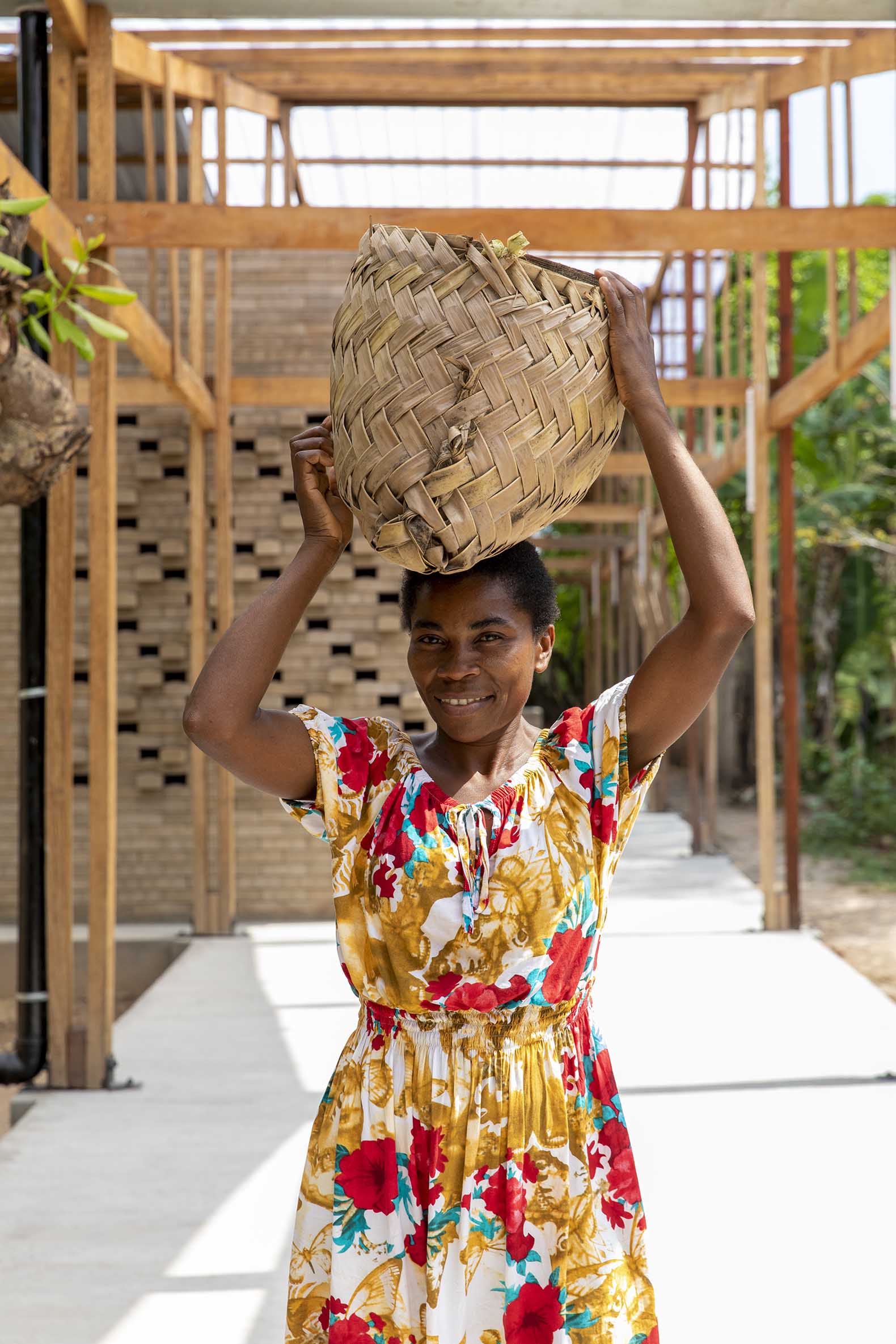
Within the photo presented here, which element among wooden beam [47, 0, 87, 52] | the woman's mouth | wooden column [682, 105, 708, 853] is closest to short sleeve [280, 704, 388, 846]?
the woman's mouth

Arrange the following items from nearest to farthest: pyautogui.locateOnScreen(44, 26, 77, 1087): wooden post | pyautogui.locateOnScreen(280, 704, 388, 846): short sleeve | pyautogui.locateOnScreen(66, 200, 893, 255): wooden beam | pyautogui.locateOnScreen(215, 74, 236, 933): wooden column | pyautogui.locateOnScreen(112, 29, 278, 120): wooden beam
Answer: pyautogui.locateOnScreen(280, 704, 388, 846): short sleeve
pyautogui.locateOnScreen(66, 200, 893, 255): wooden beam
pyautogui.locateOnScreen(44, 26, 77, 1087): wooden post
pyautogui.locateOnScreen(112, 29, 278, 120): wooden beam
pyautogui.locateOnScreen(215, 74, 236, 933): wooden column

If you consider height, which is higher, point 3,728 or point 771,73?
point 771,73

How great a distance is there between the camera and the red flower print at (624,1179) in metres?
1.49

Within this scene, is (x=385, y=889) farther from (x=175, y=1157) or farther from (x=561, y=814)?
(x=175, y=1157)

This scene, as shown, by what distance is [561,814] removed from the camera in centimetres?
153

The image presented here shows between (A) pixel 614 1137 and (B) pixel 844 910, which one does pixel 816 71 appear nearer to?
(A) pixel 614 1137

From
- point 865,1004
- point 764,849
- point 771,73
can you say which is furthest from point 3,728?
point 771,73

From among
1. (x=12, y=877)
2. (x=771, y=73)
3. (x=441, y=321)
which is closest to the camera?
(x=441, y=321)

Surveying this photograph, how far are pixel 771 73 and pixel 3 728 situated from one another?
5.54 metres

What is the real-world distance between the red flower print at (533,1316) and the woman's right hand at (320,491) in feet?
2.90

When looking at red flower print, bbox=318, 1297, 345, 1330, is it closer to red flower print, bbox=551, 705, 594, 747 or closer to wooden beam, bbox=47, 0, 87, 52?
red flower print, bbox=551, 705, 594, 747

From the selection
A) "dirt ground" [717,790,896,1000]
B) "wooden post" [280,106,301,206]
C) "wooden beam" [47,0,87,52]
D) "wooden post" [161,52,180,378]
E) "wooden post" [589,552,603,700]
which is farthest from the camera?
"wooden post" [589,552,603,700]

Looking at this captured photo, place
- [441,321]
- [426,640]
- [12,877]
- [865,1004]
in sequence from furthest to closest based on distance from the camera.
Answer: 1. [12,877]
2. [865,1004]
3. [426,640]
4. [441,321]

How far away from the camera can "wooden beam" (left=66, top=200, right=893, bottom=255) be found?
3.88 m
